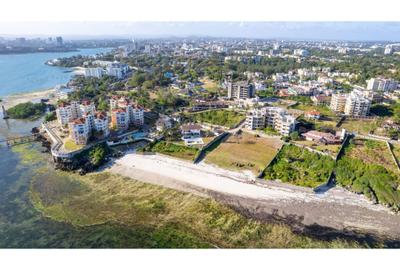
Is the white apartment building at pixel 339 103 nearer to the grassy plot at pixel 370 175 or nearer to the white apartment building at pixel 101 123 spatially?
the grassy plot at pixel 370 175

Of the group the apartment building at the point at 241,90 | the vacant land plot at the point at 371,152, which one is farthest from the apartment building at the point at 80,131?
the vacant land plot at the point at 371,152

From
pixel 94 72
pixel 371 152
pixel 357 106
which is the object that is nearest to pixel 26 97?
pixel 94 72

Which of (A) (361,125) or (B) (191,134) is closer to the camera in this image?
(B) (191,134)

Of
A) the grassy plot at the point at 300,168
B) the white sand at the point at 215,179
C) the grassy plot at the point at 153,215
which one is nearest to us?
the grassy plot at the point at 153,215

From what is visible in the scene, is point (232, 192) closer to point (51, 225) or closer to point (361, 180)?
point (361, 180)

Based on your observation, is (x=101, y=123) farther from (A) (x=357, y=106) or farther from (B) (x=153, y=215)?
(A) (x=357, y=106)

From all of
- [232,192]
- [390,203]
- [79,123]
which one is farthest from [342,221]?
[79,123]
